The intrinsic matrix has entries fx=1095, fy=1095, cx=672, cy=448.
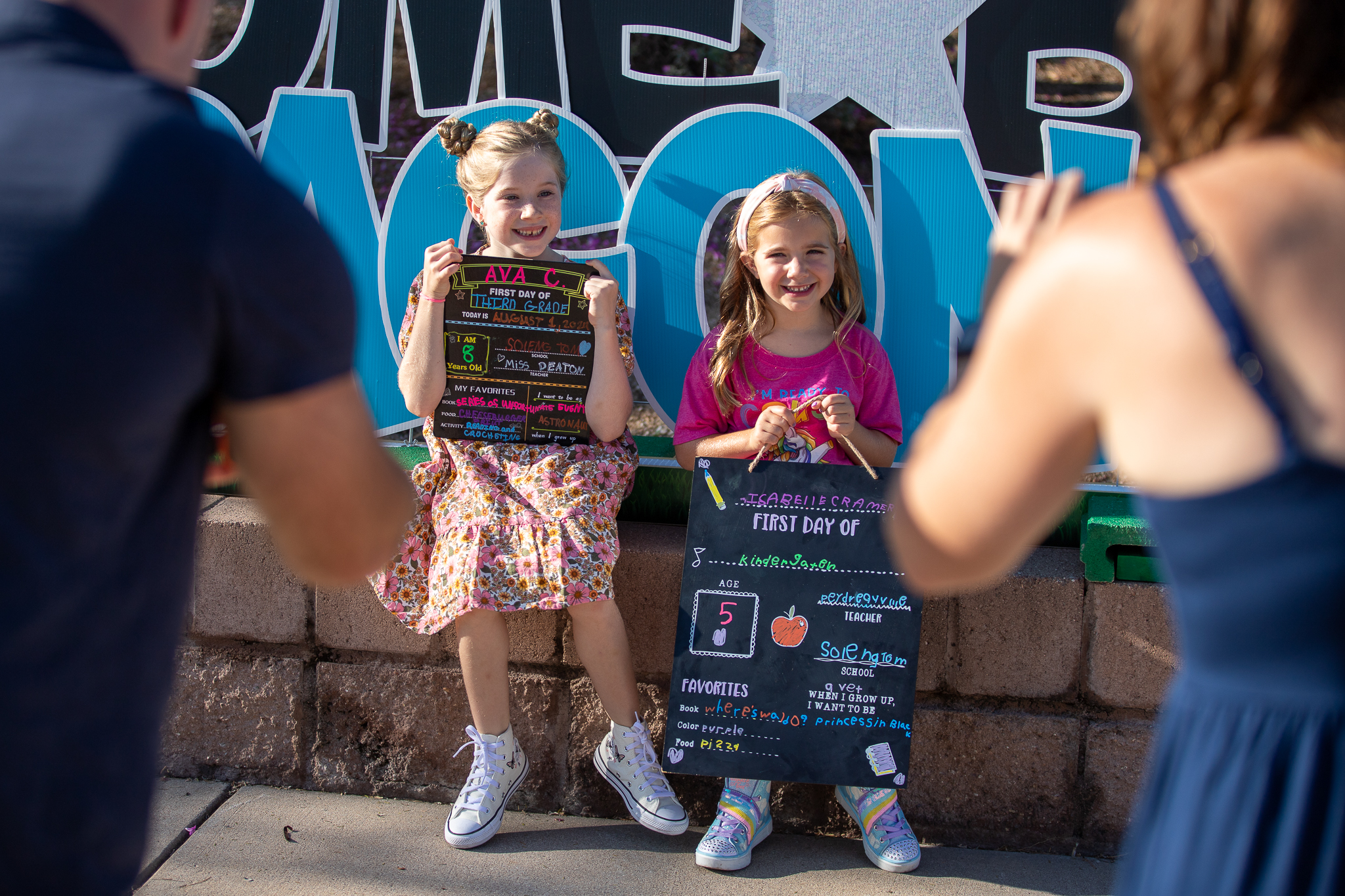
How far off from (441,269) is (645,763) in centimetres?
148

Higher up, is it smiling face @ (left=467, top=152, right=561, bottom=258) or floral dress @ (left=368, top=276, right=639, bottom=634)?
smiling face @ (left=467, top=152, right=561, bottom=258)

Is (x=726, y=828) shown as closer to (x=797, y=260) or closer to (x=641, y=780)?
(x=641, y=780)

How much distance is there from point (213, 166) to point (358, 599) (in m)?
2.50

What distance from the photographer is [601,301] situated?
3059mm

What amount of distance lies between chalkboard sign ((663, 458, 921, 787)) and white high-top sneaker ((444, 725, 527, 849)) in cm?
47

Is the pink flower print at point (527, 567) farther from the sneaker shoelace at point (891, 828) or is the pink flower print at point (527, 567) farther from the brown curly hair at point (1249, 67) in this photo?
the brown curly hair at point (1249, 67)

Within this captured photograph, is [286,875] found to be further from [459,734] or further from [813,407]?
[813,407]

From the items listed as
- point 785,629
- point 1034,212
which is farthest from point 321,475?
point 785,629

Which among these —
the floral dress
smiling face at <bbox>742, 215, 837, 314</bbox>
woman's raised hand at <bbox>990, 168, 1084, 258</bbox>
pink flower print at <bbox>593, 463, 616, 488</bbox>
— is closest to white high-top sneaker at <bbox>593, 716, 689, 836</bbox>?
the floral dress

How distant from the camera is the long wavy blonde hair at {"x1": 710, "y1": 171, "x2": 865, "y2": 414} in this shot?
300 cm

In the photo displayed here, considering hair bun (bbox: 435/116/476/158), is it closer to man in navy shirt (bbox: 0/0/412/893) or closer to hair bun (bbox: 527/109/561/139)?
hair bun (bbox: 527/109/561/139)

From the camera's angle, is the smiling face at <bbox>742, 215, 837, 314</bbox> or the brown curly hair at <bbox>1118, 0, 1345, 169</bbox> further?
the smiling face at <bbox>742, 215, 837, 314</bbox>

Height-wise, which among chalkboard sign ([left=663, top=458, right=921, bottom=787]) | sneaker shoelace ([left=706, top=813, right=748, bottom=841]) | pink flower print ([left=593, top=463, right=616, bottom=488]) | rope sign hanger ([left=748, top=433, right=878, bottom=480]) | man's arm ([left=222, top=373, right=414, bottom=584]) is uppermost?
man's arm ([left=222, top=373, right=414, bottom=584])

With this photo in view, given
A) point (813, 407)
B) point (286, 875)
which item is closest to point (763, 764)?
point (813, 407)
